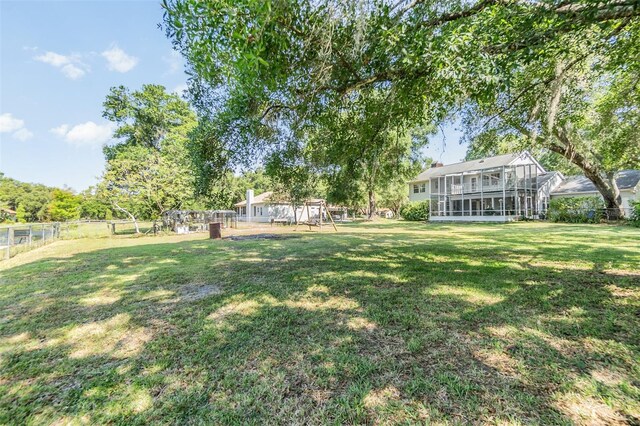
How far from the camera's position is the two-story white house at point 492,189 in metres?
24.3

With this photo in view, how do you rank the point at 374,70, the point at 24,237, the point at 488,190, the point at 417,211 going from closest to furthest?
1. the point at 374,70
2. the point at 24,237
3. the point at 488,190
4. the point at 417,211

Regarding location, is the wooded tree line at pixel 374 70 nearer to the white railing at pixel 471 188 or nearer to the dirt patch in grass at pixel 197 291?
the dirt patch in grass at pixel 197 291

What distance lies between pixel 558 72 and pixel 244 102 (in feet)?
21.1

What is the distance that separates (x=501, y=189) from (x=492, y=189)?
31.6 inches

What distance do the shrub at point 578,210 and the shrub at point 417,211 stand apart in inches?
431

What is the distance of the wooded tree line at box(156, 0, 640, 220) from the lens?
346 cm

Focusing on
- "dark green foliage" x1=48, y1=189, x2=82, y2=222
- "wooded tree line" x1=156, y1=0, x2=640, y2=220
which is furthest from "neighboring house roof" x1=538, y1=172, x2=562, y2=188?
"dark green foliage" x1=48, y1=189, x2=82, y2=222

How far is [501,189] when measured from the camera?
24.7m

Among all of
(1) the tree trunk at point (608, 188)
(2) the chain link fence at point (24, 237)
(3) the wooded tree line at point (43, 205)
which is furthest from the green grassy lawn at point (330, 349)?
(3) the wooded tree line at point (43, 205)

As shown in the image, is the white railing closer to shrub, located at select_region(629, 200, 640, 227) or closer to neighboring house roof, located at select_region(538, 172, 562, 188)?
neighboring house roof, located at select_region(538, 172, 562, 188)

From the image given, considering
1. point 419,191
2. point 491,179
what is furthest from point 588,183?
point 419,191

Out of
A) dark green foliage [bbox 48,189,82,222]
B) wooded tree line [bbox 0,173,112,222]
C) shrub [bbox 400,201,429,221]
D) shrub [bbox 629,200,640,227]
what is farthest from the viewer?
wooded tree line [bbox 0,173,112,222]

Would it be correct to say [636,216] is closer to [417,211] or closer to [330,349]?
[417,211]

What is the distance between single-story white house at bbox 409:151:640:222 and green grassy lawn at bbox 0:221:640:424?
2185 cm
